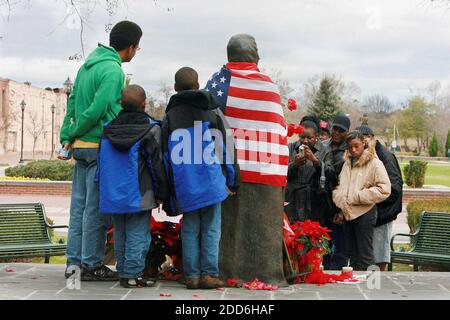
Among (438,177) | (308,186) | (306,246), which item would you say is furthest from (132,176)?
(438,177)

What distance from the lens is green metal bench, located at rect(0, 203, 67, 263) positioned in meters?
7.96

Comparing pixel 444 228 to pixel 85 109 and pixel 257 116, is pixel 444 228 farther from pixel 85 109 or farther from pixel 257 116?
pixel 85 109

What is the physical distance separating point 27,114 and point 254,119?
226 feet

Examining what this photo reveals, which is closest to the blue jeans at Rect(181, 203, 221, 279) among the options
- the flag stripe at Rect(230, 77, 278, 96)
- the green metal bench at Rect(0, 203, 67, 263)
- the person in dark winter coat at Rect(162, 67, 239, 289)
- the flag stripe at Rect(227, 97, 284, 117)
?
the person in dark winter coat at Rect(162, 67, 239, 289)

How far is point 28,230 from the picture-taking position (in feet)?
27.0

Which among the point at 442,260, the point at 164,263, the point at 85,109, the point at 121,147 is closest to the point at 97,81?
the point at 85,109

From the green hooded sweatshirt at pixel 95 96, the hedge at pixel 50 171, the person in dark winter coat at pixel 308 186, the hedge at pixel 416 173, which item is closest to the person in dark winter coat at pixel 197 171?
the green hooded sweatshirt at pixel 95 96

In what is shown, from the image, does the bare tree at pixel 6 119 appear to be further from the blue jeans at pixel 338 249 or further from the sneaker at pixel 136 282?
the sneaker at pixel 136 282

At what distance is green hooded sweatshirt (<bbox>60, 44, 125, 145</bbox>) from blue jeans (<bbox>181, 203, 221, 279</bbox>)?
1.10 m

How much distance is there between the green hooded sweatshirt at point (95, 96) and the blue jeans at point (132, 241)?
783mm

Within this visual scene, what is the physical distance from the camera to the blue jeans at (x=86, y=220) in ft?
19.8

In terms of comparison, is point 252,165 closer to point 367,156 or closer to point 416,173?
point 367,156

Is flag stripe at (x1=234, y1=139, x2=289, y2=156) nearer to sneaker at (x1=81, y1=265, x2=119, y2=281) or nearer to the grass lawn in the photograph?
sneaker at (x1=81, y1=265, x2=119, y2=281)
